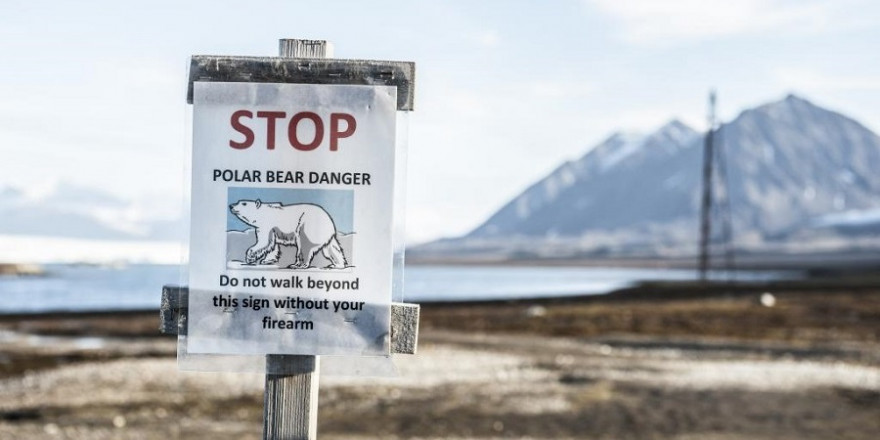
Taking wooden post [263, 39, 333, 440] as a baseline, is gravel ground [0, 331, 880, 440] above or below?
below

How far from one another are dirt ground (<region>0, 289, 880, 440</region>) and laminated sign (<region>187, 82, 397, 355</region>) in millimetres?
8209

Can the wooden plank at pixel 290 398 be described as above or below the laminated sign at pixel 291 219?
below

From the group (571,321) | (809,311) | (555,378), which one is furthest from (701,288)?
(555,378)

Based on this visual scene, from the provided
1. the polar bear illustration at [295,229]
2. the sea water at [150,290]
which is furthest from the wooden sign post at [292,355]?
the sea water at [150,290]

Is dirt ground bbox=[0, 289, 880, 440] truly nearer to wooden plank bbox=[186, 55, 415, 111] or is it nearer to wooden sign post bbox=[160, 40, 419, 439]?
wooden sign post bbox=[160, 40, 419, 439]

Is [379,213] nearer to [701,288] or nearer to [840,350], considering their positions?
[840,350]

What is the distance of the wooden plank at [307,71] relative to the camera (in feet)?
12.8

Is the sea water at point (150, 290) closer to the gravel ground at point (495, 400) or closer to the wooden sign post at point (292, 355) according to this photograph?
the gravel ground at point (495, 400)

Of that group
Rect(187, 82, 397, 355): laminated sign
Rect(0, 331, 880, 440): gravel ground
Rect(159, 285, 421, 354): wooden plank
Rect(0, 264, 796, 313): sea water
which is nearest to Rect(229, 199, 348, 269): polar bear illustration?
Rect(187, 82, 397, 355): laminated sign

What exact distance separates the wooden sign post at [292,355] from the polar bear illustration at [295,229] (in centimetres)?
34

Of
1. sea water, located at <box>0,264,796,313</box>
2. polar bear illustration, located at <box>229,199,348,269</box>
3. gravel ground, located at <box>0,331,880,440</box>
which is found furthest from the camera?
sea water, located at <box>0,264,796,313</box>

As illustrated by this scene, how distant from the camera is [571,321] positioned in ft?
121

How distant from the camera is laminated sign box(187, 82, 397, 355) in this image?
3.86m

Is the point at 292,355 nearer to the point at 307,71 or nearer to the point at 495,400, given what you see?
the point at 307,71
